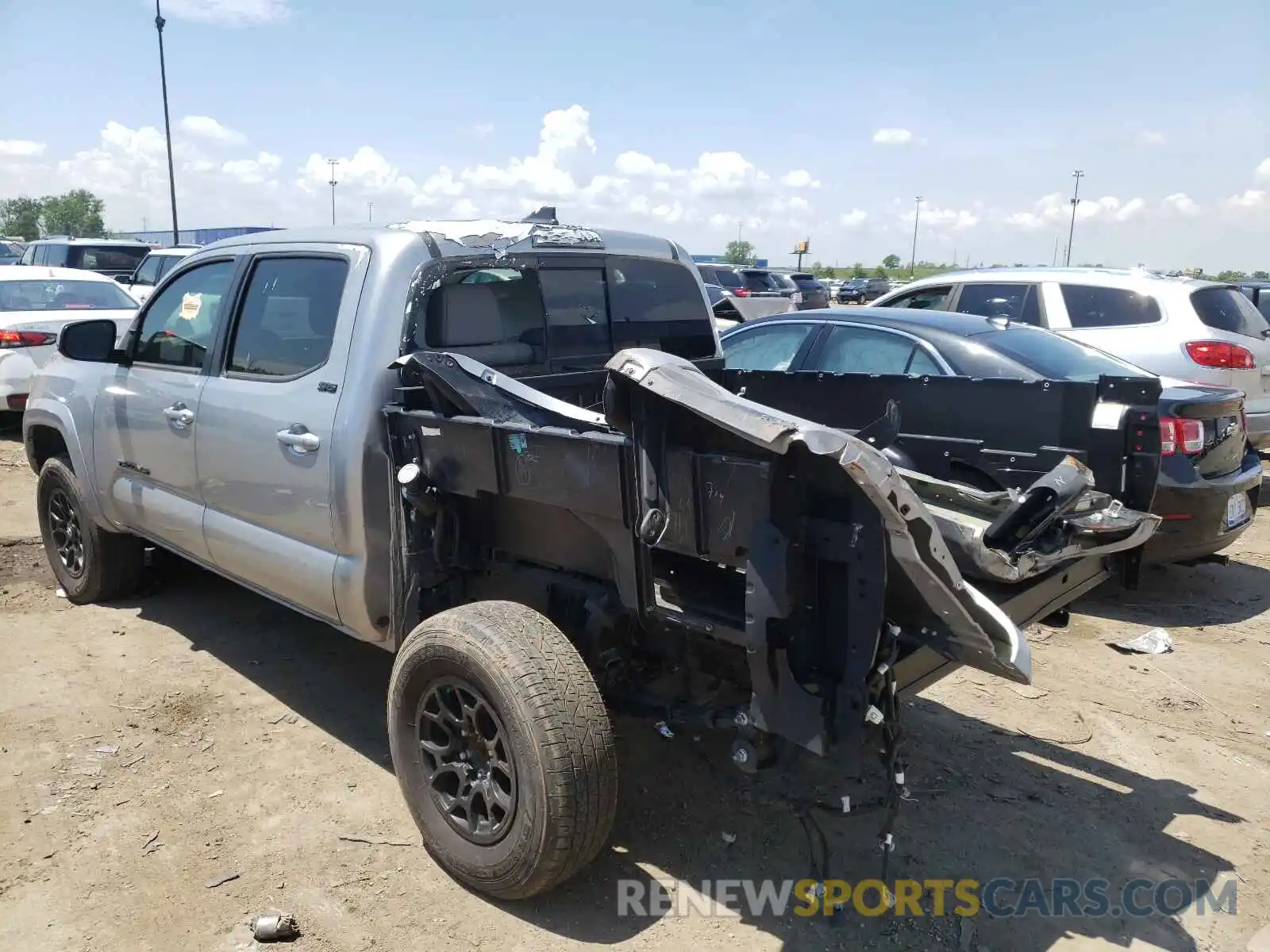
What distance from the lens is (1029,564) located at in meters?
2.88

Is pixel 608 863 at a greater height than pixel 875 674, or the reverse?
pixel 875 674

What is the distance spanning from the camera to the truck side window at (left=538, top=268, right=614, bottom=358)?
152 inches

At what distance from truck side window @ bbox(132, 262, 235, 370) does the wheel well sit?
4.18 ft

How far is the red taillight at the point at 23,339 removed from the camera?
9.52 m

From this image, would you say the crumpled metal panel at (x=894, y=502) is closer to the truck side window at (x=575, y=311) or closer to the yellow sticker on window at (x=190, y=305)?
the truck side window at (x=575, y=311)

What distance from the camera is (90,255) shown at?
57.8 feet

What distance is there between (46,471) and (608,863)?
414cm

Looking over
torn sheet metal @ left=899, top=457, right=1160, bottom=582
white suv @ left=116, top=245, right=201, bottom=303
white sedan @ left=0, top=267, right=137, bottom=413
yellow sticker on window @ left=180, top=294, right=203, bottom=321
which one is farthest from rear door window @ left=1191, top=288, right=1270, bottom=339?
white suv @ left=116, top=245, right=201, bottom=303

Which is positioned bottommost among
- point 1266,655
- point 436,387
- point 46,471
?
point 1266,655

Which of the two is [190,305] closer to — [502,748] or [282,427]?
[282,427]

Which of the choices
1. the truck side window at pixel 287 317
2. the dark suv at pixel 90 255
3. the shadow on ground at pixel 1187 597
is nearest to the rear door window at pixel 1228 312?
the shadow on ground at pixel 1187 597

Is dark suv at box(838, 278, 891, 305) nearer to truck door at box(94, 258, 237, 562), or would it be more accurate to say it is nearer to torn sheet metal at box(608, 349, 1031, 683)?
truck door at box(94, 258, 237, 562)

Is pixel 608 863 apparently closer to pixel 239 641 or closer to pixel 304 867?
pixel 304 867

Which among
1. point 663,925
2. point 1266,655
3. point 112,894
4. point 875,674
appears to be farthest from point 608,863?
point 1266,655
